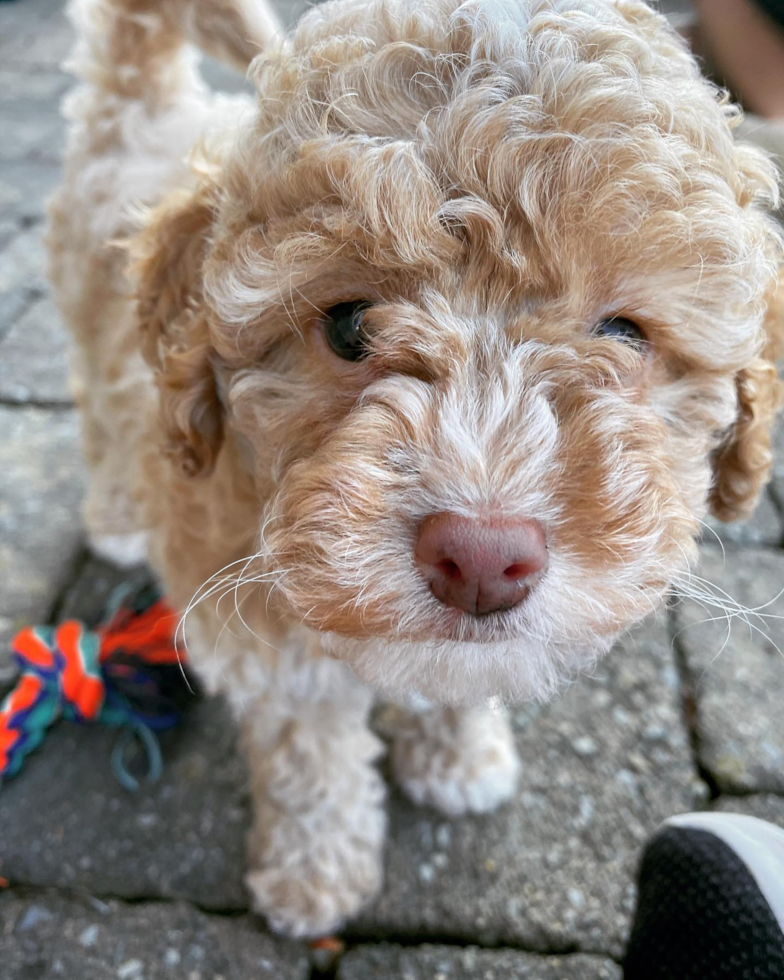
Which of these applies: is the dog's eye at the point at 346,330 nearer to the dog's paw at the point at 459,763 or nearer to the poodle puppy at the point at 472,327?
the poodle puppy at the point at 472,327

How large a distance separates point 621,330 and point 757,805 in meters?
1.62

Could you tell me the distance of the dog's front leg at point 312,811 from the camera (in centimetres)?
191

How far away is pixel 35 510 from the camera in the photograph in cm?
302

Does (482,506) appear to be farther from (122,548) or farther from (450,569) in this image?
(122,548)

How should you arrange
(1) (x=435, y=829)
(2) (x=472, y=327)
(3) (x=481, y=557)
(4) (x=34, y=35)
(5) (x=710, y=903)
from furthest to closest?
1. (4) (x=34, y=35)
2. (1) (x=435, y=829)
3. (5) (x=710, y=903)
4. (2) (x=472, y=327)
5. (3) (x=481, y=557)

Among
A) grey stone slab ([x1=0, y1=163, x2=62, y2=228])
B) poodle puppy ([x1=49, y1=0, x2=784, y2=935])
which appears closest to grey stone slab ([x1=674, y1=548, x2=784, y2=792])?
poodle puppy ([x1=49, y1=0, x2=784, y2=935])

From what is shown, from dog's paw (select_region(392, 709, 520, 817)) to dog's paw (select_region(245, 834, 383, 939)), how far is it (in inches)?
9.8

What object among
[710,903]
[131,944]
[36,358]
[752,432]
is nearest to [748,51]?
[752,432]

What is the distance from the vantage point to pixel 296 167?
119cm

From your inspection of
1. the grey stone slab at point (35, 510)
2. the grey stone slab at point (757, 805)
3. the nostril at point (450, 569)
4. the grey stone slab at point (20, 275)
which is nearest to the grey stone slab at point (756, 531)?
the grey stone slab at point (757, 805)

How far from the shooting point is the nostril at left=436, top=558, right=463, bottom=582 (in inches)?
40.3

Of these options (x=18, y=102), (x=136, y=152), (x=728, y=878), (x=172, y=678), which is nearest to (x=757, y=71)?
(x=136, y=152)

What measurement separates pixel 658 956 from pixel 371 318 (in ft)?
4.68

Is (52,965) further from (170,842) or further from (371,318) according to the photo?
(371,318)
